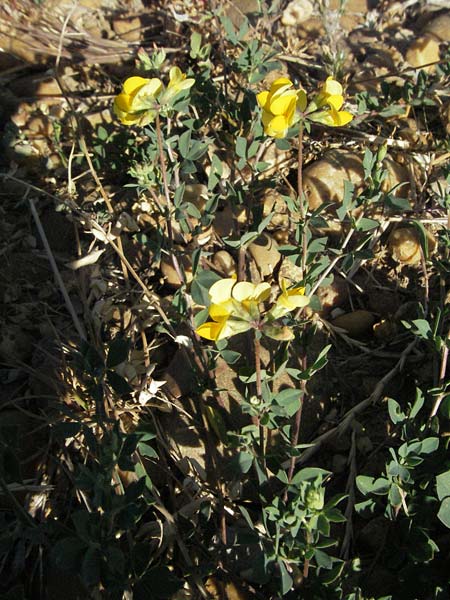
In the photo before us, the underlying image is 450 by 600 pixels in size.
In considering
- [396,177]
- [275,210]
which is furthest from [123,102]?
[396,177]

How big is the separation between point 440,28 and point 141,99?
230cm

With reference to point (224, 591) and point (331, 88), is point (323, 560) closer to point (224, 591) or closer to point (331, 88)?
point (224, 591)

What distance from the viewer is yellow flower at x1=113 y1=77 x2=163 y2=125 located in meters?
1.99

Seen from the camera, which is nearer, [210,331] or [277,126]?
[210,331]

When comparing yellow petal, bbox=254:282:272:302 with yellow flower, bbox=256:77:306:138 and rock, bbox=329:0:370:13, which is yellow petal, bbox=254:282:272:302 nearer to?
yellow flower, bbox=256:77:306:138

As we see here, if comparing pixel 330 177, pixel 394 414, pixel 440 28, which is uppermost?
pixel 440 28

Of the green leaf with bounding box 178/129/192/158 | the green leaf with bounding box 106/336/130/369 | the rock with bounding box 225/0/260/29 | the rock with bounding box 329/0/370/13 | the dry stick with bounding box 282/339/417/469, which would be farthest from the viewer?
the rock with bounding box 329/0/370/13

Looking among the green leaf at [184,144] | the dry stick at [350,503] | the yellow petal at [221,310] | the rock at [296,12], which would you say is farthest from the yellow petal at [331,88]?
the rock at [296,12]

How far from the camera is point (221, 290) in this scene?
5.53ft

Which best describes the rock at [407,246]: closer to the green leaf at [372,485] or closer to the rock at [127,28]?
the green leaf at [372,485]

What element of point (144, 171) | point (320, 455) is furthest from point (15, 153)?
point (320, 455)

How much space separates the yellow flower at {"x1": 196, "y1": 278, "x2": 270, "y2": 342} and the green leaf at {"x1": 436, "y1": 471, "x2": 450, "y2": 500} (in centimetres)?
66

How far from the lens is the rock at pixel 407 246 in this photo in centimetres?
264

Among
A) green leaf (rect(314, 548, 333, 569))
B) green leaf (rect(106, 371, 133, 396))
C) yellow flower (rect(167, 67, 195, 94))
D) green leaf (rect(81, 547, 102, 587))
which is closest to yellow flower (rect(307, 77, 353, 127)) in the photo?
yellow flower (rect(167, 67, 195, 94))
